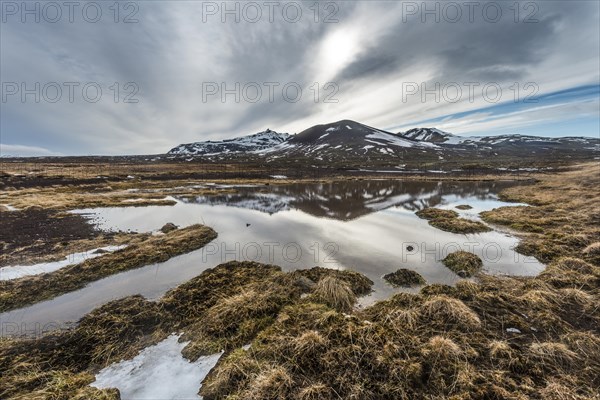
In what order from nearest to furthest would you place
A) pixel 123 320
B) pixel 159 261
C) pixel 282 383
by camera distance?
pixel 282 383
pixel 123 320
pixel 159 261

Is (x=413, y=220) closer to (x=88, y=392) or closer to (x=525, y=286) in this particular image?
(x=525, y=286)

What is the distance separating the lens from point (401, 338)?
7.55m

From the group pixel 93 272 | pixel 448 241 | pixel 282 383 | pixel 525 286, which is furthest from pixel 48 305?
pixel 448 241

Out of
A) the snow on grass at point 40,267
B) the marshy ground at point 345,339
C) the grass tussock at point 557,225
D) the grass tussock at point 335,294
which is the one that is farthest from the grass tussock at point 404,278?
the snow on grass at point 40,267

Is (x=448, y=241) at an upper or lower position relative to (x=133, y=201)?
lower

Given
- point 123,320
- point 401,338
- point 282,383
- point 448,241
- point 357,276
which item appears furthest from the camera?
point 448,241

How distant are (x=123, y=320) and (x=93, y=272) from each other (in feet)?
19.9

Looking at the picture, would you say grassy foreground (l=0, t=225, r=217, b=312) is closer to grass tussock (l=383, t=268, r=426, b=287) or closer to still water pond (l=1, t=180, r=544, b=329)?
still water pond (l=1, t=180, r=544, b=329)

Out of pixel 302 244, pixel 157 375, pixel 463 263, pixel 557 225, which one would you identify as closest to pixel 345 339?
pixel 157 375

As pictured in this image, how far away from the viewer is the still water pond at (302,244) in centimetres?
1157

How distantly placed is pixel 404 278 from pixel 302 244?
780cm

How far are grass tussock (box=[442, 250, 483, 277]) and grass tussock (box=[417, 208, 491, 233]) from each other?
6.65 meters

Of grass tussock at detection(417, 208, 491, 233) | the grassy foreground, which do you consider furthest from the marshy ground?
grass tussock at detection(417, 208, 491, 233)

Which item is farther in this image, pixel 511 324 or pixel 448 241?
pixel 448 241
